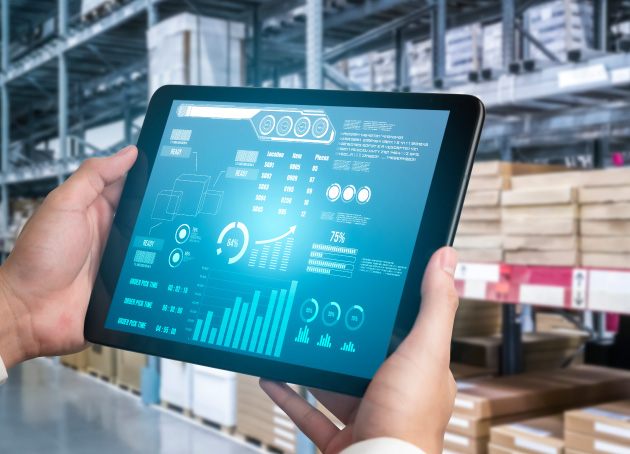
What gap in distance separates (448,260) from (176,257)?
39cm

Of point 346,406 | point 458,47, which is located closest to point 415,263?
point 346,406

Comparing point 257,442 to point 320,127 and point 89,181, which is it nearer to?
point 89,181

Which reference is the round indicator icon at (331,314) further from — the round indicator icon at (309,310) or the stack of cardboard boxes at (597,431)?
the stack of cardboard boxes at (597,431)

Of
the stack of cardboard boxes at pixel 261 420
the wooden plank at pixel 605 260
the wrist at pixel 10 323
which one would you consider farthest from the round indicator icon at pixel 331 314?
the stack of cardboard boxes at pixel 261 420

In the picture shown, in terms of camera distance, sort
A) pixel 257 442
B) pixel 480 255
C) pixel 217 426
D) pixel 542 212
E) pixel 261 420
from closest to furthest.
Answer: pixel 542 212
pixel 480 255
pixel 261 420
pixel 257 442
pixel 217 426

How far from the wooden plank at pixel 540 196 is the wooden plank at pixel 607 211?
0.19 feet

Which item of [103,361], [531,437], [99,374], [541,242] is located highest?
[541,242]

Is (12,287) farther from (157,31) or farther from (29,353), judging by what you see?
(157,31)

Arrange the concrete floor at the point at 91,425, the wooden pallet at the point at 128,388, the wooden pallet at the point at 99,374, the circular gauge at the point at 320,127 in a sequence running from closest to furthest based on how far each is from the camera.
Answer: the circular gauge at the point at 320,127 < the concrete floor at the point at 91,425 < the wooden pallet at the point at 128,388 < the wooden pallet at the point at 99,374

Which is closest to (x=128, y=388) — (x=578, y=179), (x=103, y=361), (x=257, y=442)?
(x=103, y=361)

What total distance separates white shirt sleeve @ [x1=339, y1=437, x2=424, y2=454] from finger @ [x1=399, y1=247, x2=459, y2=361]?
4.1 inches

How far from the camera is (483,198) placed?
8.61ft

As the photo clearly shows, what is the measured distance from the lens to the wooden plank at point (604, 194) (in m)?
2.22

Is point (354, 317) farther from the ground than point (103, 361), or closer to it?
farther from the ground
